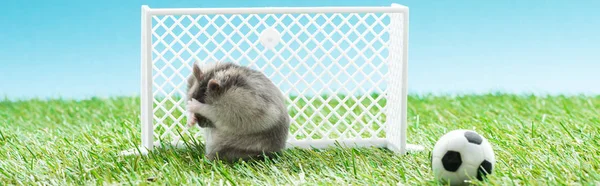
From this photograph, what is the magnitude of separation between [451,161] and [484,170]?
0.17 meters

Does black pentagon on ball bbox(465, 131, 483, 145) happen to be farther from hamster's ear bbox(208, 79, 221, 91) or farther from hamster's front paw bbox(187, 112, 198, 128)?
hamster's front paw bbox(187, 112, 198, 128)

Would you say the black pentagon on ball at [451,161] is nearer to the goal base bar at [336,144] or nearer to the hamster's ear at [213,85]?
the goal base bar at [336,144]

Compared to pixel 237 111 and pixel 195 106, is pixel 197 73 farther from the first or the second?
pixel 237 111

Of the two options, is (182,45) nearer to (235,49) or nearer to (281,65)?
(235,49)

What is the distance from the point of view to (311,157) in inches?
171

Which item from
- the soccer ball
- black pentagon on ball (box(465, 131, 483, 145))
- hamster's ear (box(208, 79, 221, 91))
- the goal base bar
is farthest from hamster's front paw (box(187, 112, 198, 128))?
black pentagon on ball (box(465, 131, 483, 145))

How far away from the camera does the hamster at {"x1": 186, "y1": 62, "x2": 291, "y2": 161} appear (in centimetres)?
385

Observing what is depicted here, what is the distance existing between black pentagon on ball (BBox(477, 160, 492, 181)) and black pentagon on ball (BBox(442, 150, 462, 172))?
116 mm

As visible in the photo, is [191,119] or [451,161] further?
[191,119]

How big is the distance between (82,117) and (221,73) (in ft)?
9.50

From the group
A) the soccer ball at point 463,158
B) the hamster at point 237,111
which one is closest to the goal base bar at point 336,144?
the hamster at point 237,111

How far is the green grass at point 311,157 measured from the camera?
3623 mm

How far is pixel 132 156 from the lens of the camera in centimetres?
427

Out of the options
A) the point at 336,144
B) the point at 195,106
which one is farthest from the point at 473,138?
the point at 195,106
